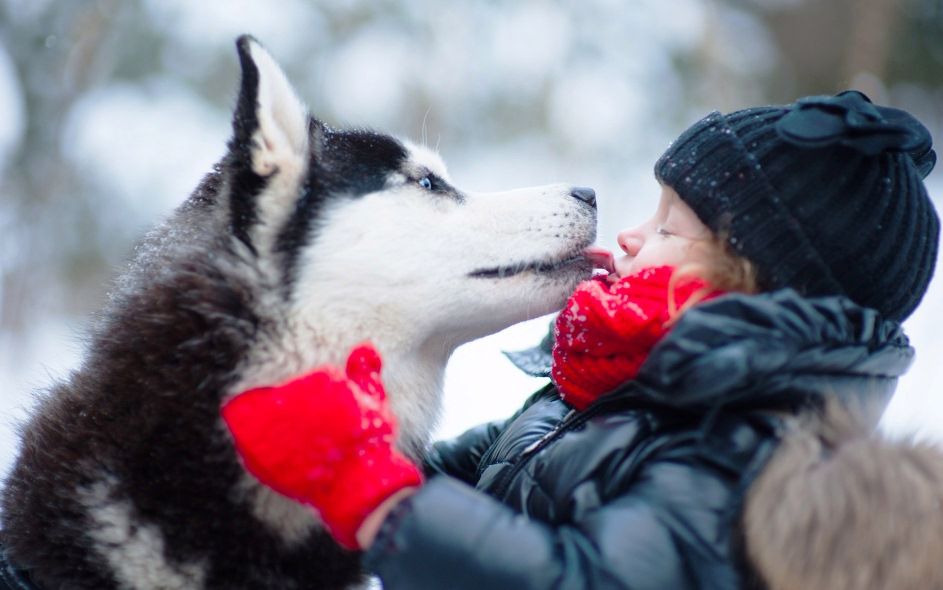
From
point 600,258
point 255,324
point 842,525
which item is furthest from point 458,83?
point 842,525

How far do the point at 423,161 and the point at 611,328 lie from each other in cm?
66

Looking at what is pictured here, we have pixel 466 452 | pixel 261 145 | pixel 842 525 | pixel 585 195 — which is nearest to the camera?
pixel 842 525

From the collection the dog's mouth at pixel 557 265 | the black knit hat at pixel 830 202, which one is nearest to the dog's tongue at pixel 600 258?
the dog's mouth at pixel 557 265

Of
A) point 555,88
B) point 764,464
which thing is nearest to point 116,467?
point 764,464

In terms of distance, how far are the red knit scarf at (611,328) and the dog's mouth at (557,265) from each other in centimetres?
9

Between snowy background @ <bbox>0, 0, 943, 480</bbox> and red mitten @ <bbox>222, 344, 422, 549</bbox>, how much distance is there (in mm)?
6202

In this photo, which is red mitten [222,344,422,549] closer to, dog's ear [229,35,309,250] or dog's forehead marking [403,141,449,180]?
dog's ear [229,35,309,250]

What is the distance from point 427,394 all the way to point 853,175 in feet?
3.09

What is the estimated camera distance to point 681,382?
130 cm

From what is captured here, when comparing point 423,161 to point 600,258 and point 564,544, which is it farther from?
point 564,544

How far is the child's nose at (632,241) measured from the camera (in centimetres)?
182

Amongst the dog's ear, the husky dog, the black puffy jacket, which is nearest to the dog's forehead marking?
the husky dog

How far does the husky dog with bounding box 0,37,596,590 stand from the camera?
1500mm

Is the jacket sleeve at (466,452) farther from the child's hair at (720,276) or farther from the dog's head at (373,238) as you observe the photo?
the child's hair at (720,276)
